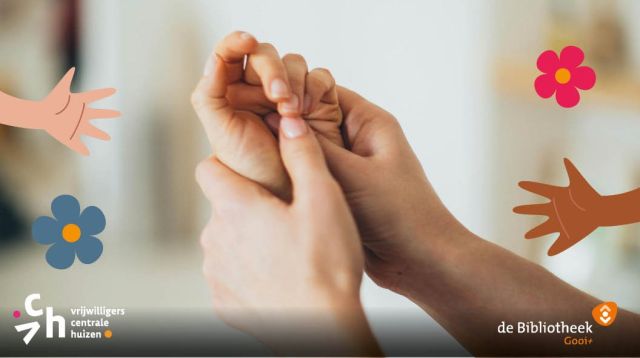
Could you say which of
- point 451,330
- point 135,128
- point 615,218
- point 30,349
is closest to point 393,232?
point 451,330

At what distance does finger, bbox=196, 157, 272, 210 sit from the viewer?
24.2 inches

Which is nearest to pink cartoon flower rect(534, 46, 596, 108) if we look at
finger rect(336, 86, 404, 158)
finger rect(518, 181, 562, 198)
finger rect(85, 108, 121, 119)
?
finger rect(518, 181, 562, 198)

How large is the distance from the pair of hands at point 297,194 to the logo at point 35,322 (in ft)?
0.70

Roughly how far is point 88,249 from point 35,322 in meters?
0.10

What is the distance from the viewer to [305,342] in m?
0.67

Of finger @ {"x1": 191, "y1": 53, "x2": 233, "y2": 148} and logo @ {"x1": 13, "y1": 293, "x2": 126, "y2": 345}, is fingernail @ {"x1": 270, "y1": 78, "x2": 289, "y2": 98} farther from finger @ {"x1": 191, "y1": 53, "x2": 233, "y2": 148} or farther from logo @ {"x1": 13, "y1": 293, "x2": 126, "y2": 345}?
logo @ {"x1": 13, "y1": 293, "x2": 126, "y2": 345}

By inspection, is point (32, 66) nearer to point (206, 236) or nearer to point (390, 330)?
point (206, 236)

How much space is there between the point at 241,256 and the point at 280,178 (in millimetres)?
84

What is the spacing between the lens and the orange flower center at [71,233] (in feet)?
2.58

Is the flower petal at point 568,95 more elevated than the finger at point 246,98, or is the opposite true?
the flower petal at point 568,95

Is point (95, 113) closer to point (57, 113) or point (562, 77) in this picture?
point (57, 113)

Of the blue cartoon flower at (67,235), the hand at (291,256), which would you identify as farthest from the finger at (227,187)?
the blue cartoon flower at (67,235)

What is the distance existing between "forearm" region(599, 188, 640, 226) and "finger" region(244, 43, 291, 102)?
1.35ft

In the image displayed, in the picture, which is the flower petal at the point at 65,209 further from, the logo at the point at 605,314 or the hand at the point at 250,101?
the logo at the point at 605,314
